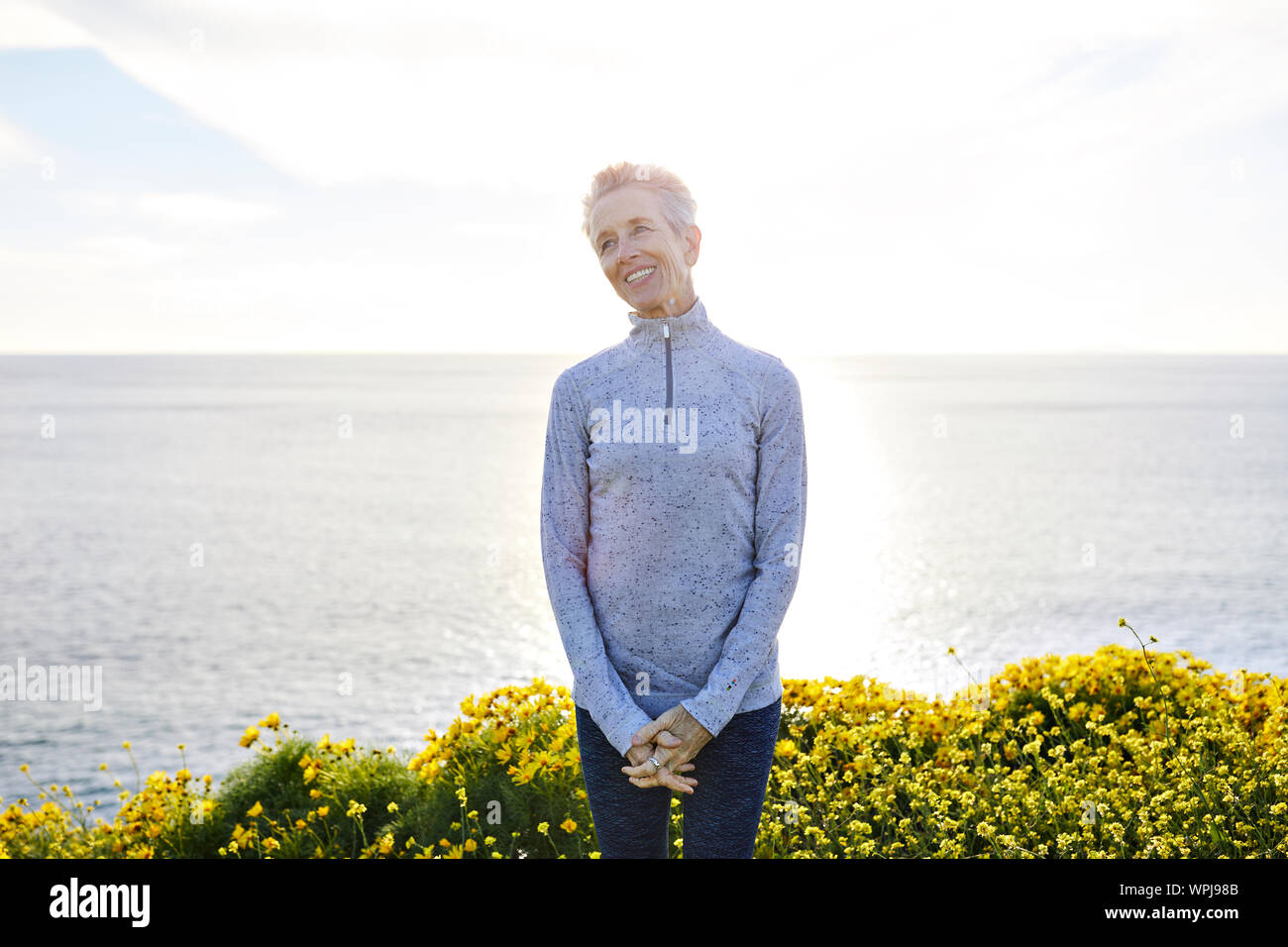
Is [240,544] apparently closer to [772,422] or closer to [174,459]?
[174,459]

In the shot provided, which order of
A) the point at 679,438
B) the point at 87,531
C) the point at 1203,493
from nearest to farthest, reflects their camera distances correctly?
the point at 679,438
the point at 87,531
the point at 1203,493

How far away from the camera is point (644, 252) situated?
9.23 ft

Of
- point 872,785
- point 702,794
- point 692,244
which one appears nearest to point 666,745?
point 702,794

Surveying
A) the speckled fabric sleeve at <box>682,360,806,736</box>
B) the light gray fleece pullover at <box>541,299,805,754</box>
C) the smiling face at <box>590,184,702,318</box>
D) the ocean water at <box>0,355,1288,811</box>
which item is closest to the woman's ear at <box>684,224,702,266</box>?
the smiling face at <box>590,184,702,318</box>

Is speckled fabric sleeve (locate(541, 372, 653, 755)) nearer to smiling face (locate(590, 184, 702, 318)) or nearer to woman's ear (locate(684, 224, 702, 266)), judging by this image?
smiling face (locate(590, 184, 702, 318))

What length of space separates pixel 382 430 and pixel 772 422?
78.6 meters

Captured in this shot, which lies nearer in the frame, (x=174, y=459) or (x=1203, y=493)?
(x=1203, y=493)

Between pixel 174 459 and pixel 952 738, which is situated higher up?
pixel 174 459

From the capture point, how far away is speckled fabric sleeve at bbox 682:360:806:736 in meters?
2.67

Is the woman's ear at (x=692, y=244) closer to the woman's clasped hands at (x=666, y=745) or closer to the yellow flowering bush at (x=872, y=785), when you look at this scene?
the woman's clasped hands at (x=666, y=745)

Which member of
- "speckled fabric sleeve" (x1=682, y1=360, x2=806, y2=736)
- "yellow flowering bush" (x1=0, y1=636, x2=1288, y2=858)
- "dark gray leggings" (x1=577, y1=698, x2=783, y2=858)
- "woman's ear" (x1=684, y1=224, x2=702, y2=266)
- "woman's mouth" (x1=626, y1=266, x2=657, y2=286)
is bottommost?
"yellow flowering bush" (x1=0, y1=636, x2=1288, y2=858)

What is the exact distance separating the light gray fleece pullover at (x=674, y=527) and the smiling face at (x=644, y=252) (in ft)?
0.57
